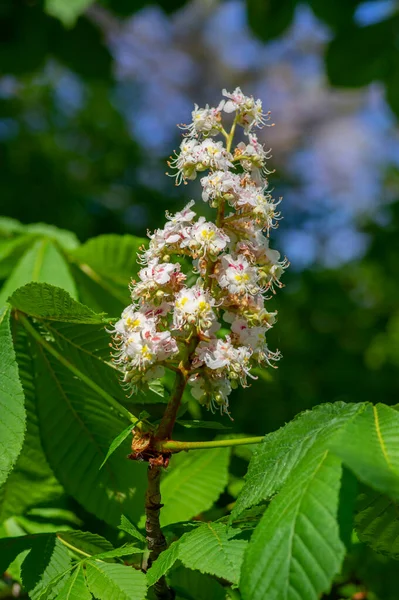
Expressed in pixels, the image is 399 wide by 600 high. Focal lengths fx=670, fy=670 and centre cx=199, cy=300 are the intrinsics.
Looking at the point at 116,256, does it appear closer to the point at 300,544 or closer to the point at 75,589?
the point at 75,589

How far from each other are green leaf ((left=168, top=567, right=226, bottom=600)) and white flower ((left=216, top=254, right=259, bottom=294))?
60cm

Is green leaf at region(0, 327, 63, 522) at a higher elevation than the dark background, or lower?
lower

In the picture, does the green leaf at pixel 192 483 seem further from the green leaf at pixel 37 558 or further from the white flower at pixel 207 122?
the white flower at pixel 207 122

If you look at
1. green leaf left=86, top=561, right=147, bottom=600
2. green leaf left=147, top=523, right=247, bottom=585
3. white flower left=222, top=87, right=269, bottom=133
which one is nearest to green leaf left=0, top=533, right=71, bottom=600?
green leaf left=86, top=561, right=147, bottom=600

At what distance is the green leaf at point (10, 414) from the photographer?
108 cm

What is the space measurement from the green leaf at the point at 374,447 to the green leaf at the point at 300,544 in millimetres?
34

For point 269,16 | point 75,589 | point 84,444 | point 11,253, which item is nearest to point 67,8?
point 269,16

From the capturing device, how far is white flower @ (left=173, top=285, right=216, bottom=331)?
40.5 inches

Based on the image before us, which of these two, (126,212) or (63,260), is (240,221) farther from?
(126,212)

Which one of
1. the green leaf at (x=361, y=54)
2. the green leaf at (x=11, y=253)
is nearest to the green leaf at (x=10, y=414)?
the green leaf at (x=11, y=253)

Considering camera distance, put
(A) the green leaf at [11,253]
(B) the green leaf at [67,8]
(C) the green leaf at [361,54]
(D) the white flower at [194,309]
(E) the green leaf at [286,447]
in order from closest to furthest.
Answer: (E) the green leaf at [286,447], (D) the white flower at [194,309], (A) the green leaf at [11,253], (B) the green leaf at [67,8], (C) the green leaf at [361,54]

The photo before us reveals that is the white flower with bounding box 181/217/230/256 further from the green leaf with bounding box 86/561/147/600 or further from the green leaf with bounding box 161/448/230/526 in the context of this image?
the green leaf with bounding box 161/448/230/526

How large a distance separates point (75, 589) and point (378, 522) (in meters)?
0.48

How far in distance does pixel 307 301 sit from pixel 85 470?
383 centimetres
